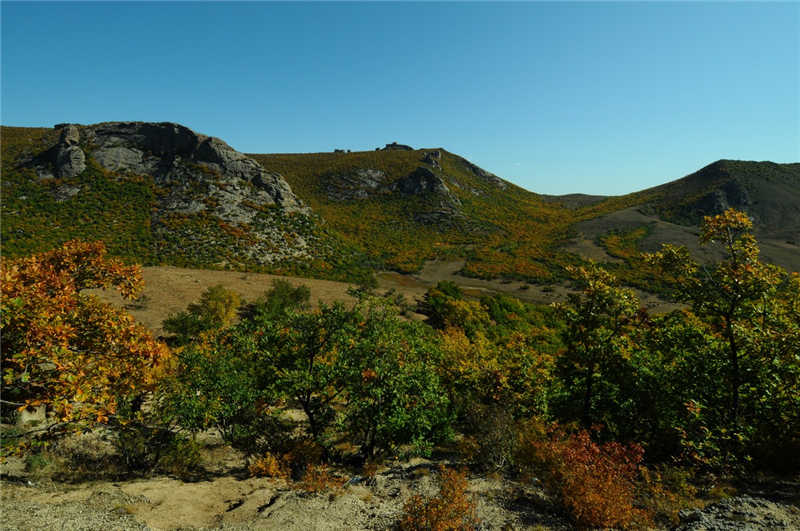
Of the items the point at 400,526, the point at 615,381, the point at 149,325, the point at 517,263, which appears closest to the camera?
the point at 400,526

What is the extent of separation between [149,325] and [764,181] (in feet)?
449

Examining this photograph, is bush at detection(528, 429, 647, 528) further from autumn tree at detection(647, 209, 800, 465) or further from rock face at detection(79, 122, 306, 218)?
rock face at detection(79, 122, 306, 218)

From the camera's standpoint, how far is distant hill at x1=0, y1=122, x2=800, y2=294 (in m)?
43.6

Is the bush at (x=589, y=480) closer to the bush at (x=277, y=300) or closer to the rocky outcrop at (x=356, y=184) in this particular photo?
the bush at (x=277, y=300)

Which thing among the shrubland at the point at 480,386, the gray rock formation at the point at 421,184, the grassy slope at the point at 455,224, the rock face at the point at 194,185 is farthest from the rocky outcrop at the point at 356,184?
the shrubland at the point at 480,386

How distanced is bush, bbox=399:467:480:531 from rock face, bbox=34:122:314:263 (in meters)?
41.3

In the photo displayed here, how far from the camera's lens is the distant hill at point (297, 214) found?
43562 mm

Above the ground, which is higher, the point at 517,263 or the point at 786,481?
the point at 517,263

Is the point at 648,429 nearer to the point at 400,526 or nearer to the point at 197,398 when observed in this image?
the point at 400,526

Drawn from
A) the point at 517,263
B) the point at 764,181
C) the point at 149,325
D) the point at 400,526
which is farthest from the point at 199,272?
the point at 764,181

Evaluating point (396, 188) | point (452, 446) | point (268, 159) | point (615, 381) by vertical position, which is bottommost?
point (452, 446)

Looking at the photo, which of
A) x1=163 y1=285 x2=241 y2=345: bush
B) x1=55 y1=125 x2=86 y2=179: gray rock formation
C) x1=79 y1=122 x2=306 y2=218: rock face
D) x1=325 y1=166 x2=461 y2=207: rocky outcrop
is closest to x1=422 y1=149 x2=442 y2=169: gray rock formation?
x1=325 y1=166 x2=461 y2=207: rocky outcrop

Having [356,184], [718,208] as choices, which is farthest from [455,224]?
[718,208]

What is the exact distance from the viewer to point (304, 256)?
48625 mm
